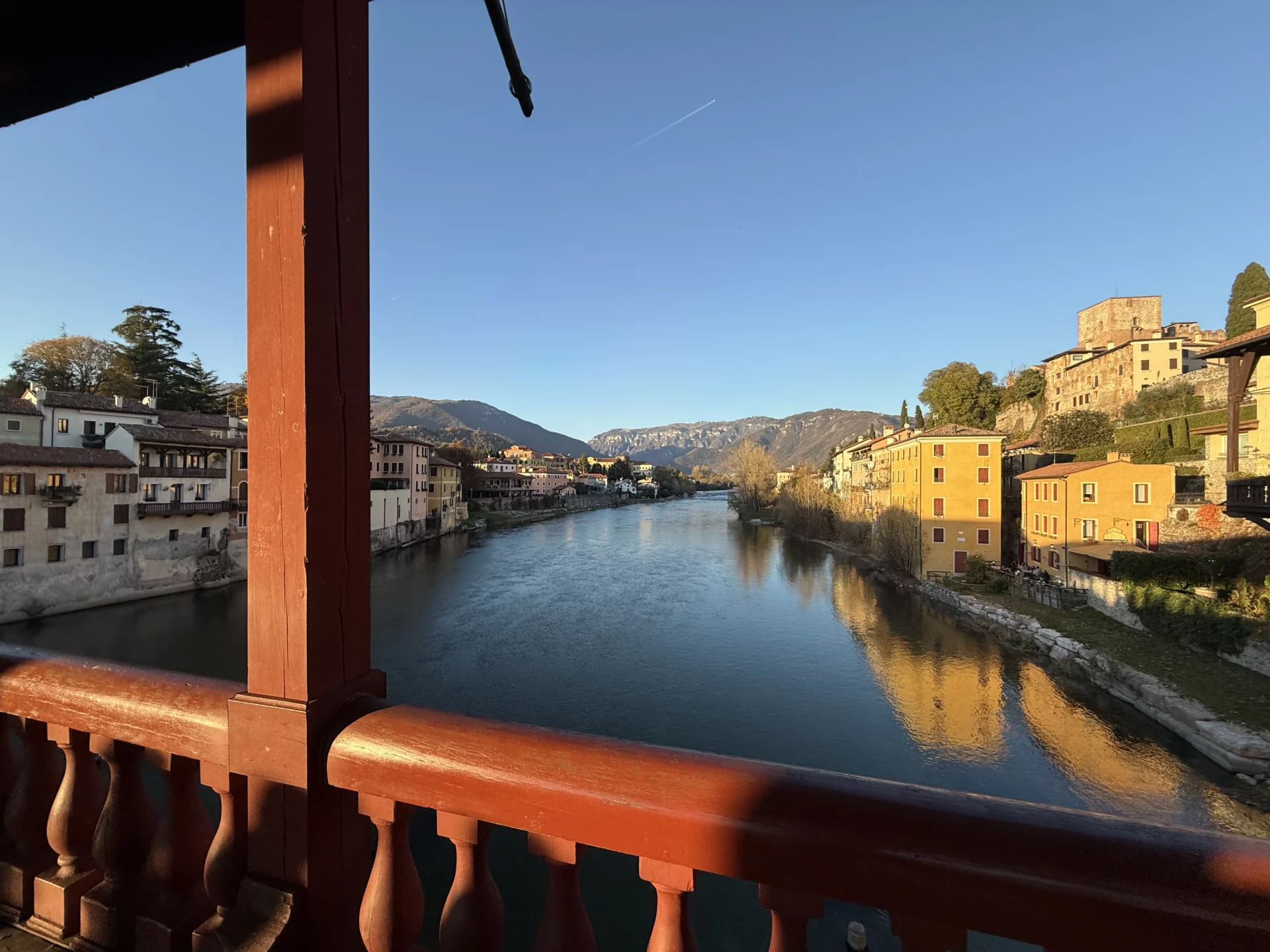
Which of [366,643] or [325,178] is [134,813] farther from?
[325,178]

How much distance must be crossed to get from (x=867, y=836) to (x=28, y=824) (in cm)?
195

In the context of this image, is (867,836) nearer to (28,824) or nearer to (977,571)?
(28,824)

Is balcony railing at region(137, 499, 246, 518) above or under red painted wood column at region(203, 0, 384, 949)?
under

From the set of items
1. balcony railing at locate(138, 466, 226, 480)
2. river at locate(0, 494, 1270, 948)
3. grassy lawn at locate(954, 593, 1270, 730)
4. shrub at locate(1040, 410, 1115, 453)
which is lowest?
river at locate(0, 494, 1270, 948)

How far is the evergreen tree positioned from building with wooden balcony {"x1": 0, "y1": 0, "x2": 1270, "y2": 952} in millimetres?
38660

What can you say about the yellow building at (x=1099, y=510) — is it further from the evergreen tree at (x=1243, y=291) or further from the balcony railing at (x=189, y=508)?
the balcony railing at (x=189, y=508)

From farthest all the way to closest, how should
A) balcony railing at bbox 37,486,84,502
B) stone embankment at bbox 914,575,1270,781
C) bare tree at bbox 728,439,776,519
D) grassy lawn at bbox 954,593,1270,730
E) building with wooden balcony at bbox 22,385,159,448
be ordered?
1. bare tree at bbox 728,439,776,519
2. building with wooden balcony at bbox 22,385,159,448
3. balcony railing at bbox 37,486,84,502
4. grassy lawn at bbox 954,593,1270,730
5. stone embankment at bbox 914,575,1270,781

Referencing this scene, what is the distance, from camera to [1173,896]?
1.87 ft

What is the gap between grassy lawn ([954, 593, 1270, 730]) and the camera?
11055 millimetres

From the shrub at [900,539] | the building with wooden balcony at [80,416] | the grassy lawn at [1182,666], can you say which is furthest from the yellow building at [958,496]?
the building with wooden balcony at [80,416]

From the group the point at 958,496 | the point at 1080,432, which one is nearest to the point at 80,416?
the point at 958,496

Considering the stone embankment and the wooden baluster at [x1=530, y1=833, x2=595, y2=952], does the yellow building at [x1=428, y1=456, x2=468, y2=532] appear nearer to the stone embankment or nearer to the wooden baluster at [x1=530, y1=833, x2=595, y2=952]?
the stone embankment

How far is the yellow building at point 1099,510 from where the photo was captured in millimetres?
17828

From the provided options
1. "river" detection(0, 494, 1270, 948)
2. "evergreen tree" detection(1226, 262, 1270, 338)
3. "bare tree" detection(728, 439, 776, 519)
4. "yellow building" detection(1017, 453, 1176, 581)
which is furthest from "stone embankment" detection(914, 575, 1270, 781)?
"bare tree" detection(728, 439, 776, 519)
